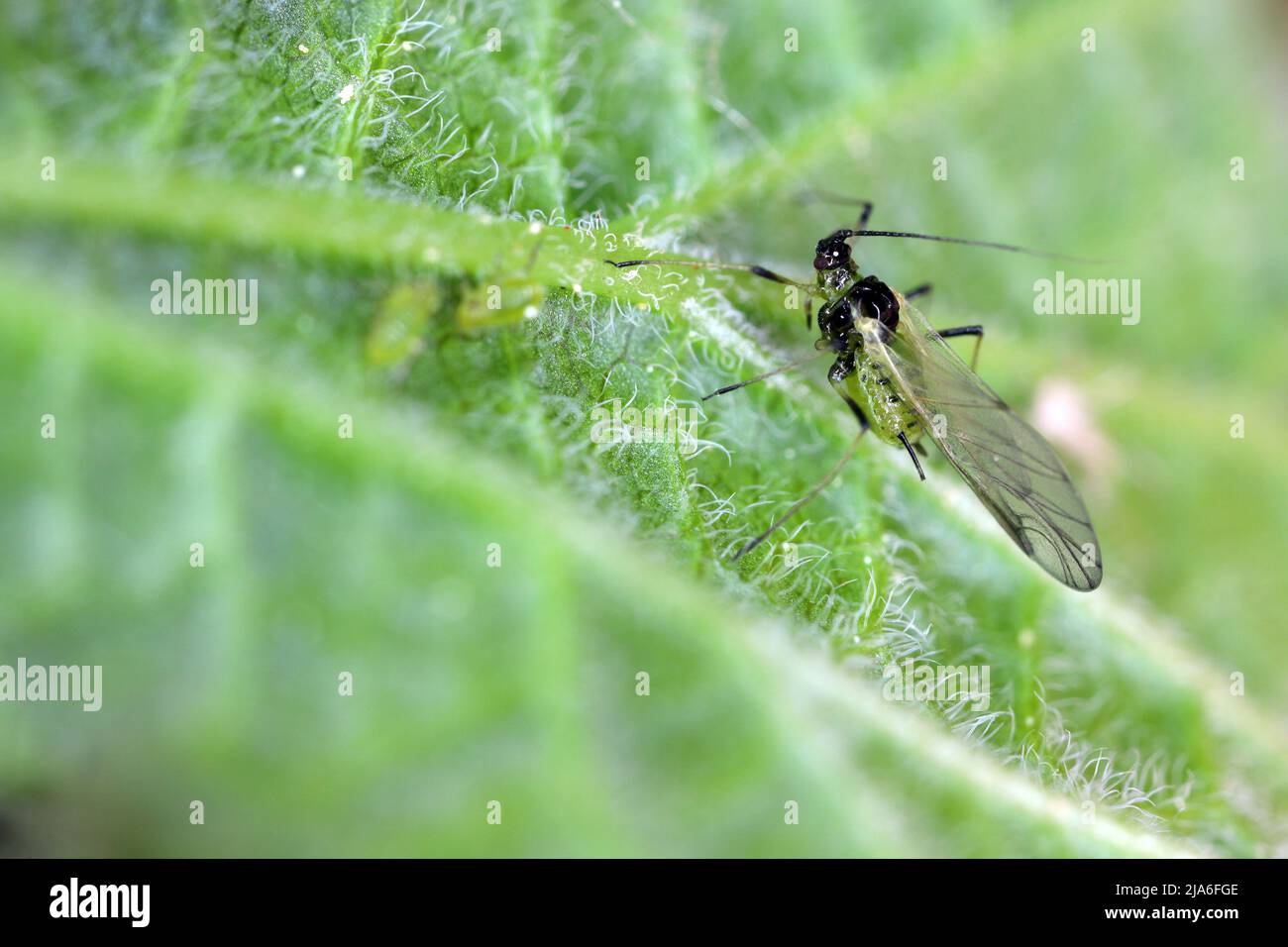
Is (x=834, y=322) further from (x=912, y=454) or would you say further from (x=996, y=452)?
(x=996, y=452)

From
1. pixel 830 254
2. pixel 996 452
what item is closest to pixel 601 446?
pixel 830 254

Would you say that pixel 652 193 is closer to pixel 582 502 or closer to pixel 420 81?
pixel 420 81

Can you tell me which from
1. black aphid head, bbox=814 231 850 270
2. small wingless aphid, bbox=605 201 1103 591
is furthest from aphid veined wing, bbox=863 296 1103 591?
black aphid head, bbox=814 231 850 270

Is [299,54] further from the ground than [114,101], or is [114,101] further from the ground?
[114,101]

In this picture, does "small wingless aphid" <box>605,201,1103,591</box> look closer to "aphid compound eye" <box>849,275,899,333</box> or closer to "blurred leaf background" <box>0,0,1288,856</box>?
"aphid compound eye" <box>849,275,899,333</box>

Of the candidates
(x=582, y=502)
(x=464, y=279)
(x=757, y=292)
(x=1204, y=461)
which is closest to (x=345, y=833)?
(x=582, y=502)
